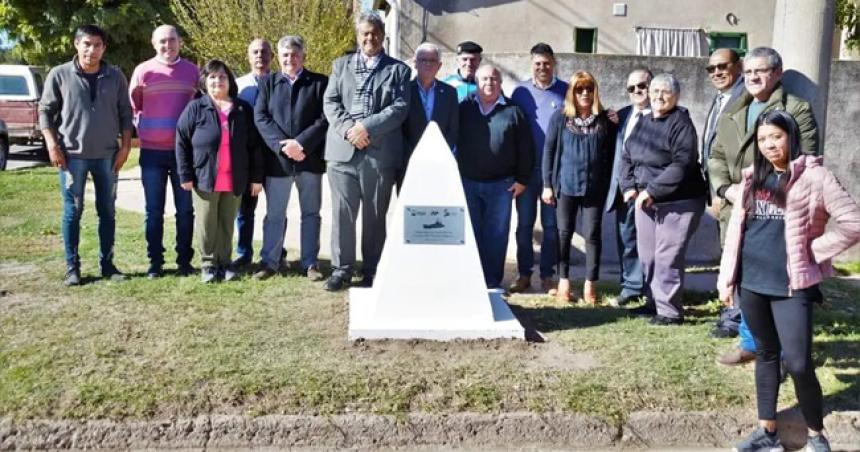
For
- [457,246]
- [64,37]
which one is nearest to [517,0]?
[457,246]

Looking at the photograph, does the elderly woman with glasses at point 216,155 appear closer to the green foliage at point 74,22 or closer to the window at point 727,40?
the window at point 727,40

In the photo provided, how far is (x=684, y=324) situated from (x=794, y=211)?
2350 millimetres

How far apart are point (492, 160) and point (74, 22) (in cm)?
2506

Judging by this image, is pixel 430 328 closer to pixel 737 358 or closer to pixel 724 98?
pixel 737 358

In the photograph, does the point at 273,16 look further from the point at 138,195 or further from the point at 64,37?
the point at 64,37

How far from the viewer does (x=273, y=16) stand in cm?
2095

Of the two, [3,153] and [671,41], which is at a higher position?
[671,41]

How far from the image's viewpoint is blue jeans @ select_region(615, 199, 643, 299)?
6941 mm

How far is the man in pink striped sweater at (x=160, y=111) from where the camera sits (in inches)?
273

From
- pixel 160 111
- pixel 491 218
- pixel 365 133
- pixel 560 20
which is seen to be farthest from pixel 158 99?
pixel 560 20

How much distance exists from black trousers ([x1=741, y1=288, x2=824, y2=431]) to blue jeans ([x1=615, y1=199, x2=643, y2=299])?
2.58 metres

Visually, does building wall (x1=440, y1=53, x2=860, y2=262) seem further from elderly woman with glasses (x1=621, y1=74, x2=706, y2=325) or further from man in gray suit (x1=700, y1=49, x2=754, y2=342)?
man in gray suit (x1=700, y1=49, x2=754, y2=342)

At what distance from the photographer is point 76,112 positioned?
21.5 ft

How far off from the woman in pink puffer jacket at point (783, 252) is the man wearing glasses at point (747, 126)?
768 millimetres
